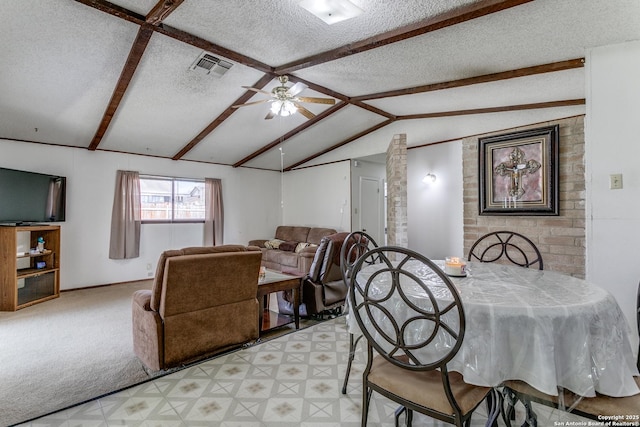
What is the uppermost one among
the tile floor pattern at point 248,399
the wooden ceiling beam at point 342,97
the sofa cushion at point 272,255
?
the wooden ceiling beam at point 342,97

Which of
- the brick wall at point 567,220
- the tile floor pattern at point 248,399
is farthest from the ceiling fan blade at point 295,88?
the brick wall at point 567,220

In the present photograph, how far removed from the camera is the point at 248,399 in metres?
2.05

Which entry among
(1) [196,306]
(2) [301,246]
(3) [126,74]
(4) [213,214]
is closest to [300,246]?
(2) [301,246]

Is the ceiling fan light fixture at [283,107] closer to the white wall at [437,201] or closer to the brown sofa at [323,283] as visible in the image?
the brown sofa at [323,283]

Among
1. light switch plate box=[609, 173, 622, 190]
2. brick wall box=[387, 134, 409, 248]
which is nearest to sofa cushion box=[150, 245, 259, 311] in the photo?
brick wall box=[387, 134, 409, 248]

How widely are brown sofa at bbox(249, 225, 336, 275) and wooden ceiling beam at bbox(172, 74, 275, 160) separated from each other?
2.31m

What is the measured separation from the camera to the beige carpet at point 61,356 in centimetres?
212

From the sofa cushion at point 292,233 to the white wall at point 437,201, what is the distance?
2350mm

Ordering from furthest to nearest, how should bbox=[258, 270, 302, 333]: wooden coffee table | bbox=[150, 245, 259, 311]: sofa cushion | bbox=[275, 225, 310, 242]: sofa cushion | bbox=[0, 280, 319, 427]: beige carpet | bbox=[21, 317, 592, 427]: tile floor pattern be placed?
bbox=[275, 225, 310, 242]: sofa cushion
bbox=[258, 270, 302, 333]: wooden coffee table
bbox=[150, 245, 259, 311]: sofa cushion
bbox=[0, 280, 319, 427]: beige carpet
bbox=[21, 317, 592, 427]: tile floor pattern

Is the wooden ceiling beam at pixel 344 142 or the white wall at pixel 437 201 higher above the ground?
the wooden ceiling beam at pixel 344 142

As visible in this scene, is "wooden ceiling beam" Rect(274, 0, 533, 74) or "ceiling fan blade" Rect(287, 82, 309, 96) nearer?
"wooden ceiling beam" Rect(274, 0, 533, 74)

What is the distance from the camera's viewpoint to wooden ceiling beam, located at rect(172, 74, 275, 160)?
3.76 m

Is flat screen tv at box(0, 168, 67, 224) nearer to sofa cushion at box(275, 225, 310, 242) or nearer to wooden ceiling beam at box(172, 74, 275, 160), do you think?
wooden ceiling beam at box(172, 74, 275, 160)

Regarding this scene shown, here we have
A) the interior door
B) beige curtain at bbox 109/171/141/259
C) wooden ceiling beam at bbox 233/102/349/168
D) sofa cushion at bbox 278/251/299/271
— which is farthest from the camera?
the interior door
